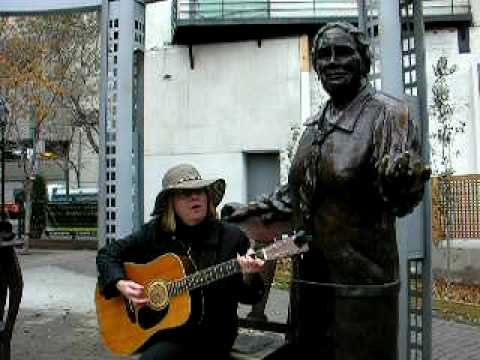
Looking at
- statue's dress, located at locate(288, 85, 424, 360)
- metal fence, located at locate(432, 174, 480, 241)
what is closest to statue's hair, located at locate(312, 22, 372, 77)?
statue's dress, located at locate(288, 85, 424, 360)

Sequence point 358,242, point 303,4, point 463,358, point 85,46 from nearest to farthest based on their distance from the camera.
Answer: point 358,242 → point 463,358 → point 303,4 → point 85,46

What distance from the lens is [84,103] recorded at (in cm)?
2316

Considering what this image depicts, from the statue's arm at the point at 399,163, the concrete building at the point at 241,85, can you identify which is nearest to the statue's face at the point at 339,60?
the statue's arm at the point at 399,163

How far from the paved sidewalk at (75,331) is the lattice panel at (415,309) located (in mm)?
901

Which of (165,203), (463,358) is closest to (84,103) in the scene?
(463,358)

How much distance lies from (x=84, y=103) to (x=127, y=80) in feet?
63.5

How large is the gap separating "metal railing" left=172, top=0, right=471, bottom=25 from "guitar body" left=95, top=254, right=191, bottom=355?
16.1 metres

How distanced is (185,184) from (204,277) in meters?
0.49

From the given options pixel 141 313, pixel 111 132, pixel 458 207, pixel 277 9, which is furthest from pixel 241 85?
pixel 141 313

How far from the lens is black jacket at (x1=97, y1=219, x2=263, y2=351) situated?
3406 millimetres

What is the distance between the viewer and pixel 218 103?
19844 millimetres

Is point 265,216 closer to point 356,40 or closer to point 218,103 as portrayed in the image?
point 356,40

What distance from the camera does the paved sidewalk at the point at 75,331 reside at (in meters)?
6.64

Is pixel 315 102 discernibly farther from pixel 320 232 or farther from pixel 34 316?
pixel 320 232
